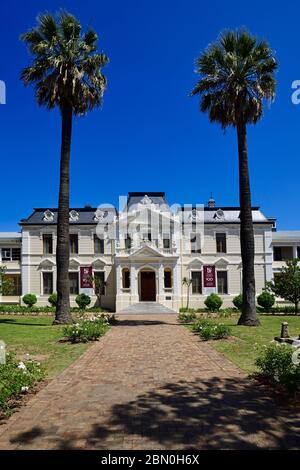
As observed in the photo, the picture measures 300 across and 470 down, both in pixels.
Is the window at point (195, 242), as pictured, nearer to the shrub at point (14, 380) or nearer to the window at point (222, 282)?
the window at point (222, 282)

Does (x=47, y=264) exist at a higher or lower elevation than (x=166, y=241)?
lower

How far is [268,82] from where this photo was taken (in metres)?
20.9

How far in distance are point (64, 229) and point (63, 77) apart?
808 cm

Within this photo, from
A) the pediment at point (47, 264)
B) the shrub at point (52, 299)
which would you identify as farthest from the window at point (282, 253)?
the pediment at point (47, 264)

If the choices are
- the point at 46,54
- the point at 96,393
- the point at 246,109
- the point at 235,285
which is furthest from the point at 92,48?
the point at 235,285

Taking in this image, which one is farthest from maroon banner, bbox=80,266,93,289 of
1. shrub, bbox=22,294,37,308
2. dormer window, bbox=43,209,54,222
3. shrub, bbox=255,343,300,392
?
shrub, bbox=255,343,300,392

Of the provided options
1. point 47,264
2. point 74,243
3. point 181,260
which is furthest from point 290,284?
point 47,264

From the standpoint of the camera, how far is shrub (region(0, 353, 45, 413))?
23.0 ft

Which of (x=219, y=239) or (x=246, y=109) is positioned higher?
(x=246, y=109)

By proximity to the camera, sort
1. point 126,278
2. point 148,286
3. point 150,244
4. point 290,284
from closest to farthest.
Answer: point 290,284 < point 150,244 < point 126,278 < point 148,286

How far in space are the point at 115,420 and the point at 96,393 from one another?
71.9 inches

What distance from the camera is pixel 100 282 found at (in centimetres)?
3709

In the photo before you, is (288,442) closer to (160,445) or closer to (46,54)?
(160,445)

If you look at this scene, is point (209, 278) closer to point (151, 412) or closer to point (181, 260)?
point (181, 260)
